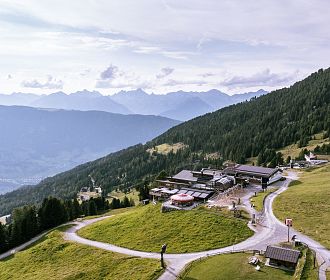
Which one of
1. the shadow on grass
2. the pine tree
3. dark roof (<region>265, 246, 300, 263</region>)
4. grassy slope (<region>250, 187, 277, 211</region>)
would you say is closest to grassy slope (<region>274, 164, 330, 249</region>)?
the shadow on grass

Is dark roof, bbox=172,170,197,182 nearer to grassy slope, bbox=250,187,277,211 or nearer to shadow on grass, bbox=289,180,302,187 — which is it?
grassy slope, bbox=250,187,277,211

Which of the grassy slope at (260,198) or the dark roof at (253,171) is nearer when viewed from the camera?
the grassy slope at (260,198)

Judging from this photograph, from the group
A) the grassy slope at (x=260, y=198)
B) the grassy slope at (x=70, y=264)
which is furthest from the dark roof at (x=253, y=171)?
the grassy slope at (x=70, y=264)

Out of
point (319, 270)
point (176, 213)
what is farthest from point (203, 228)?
point (319, 270)

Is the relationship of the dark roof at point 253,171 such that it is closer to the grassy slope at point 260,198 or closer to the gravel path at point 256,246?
the grassy slope at point 260,198

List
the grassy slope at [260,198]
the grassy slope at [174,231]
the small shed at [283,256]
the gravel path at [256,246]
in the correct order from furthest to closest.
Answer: the grassy slope at [260,198] → the grassy slope at [174,231] → the gravel path at [256,246] → the small shed at [283,256]

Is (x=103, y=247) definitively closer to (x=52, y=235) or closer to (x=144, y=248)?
(x=144, y=248)

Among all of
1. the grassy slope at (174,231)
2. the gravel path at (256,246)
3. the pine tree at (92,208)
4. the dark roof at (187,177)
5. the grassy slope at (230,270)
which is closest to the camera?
the grassy slope at (230,270)
